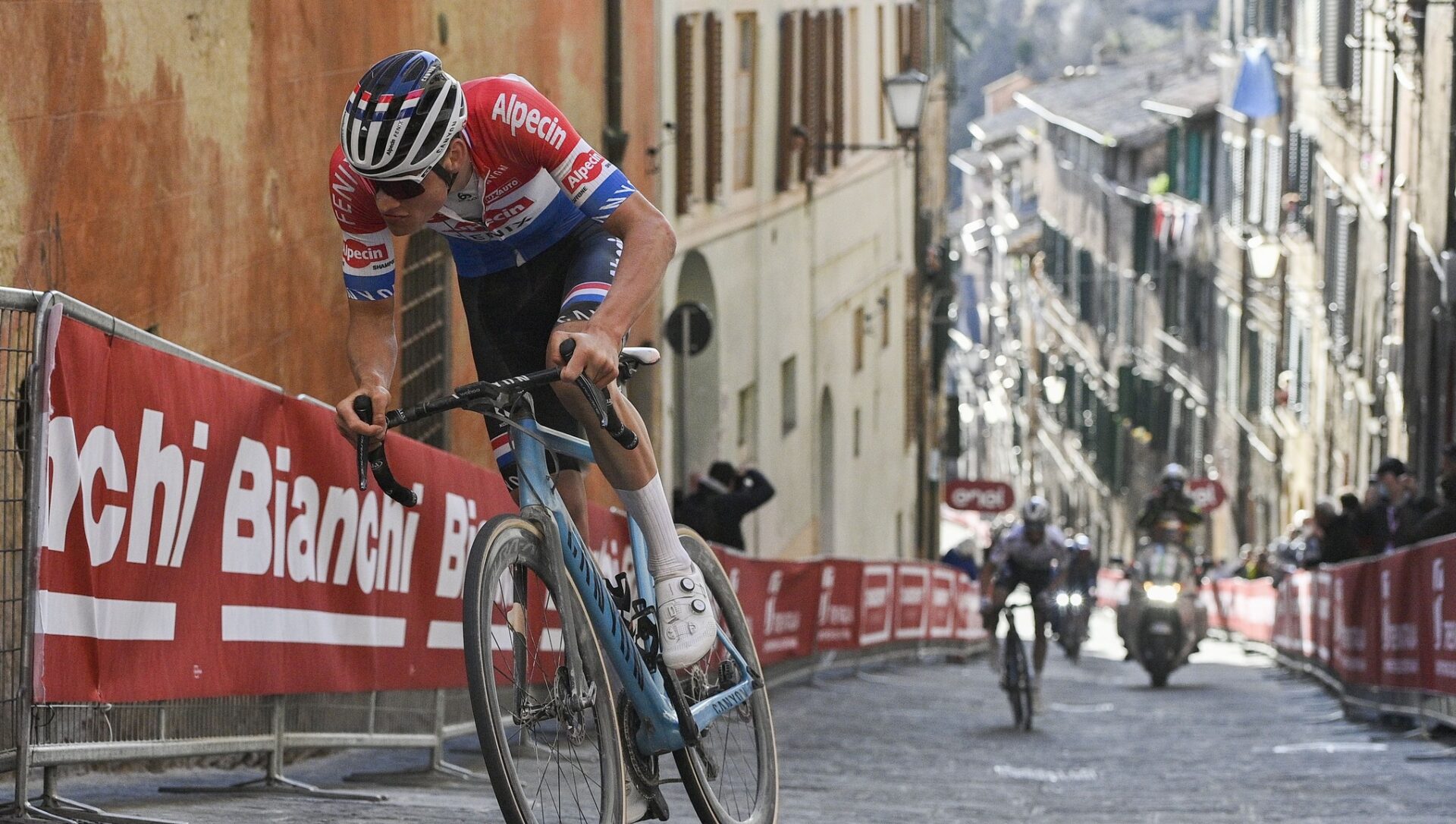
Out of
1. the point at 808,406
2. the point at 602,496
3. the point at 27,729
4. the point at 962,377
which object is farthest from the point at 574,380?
the point at 962,377

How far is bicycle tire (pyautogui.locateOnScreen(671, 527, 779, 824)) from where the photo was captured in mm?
5477

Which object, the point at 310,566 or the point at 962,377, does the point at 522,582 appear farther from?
the point at 962,377

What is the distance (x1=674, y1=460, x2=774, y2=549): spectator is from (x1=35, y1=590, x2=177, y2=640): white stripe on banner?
33.1ft

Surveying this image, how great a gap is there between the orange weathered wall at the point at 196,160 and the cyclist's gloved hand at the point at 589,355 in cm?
343

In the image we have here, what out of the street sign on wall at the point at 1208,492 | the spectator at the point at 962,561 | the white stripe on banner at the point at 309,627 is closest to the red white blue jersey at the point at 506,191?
the white stripe on banner at the point at 309,627

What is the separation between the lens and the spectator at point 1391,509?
670 inches

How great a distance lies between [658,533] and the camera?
536 centimetres

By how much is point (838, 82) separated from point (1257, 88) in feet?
41.6

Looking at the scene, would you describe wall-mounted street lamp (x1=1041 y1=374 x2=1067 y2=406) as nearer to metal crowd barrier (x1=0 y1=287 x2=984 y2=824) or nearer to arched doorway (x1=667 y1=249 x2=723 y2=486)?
arched doorway (x1=667 y1=249 x2=723 y2=486)

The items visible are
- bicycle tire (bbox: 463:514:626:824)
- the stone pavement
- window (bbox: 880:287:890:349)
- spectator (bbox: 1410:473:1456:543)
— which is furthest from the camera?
window (bbox: 880:287:890:349)

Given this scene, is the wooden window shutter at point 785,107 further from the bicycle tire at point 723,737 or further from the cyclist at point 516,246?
the cyclist at point 516,246

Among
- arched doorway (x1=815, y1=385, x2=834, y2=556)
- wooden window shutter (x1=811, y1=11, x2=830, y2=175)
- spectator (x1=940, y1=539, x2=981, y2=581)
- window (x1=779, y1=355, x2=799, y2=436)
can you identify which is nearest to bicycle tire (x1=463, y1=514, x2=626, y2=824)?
window (x1=779, y1=355, x2=799, y2=436)

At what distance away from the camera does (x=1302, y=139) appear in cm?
4131

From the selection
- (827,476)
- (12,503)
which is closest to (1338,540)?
(827,476)
